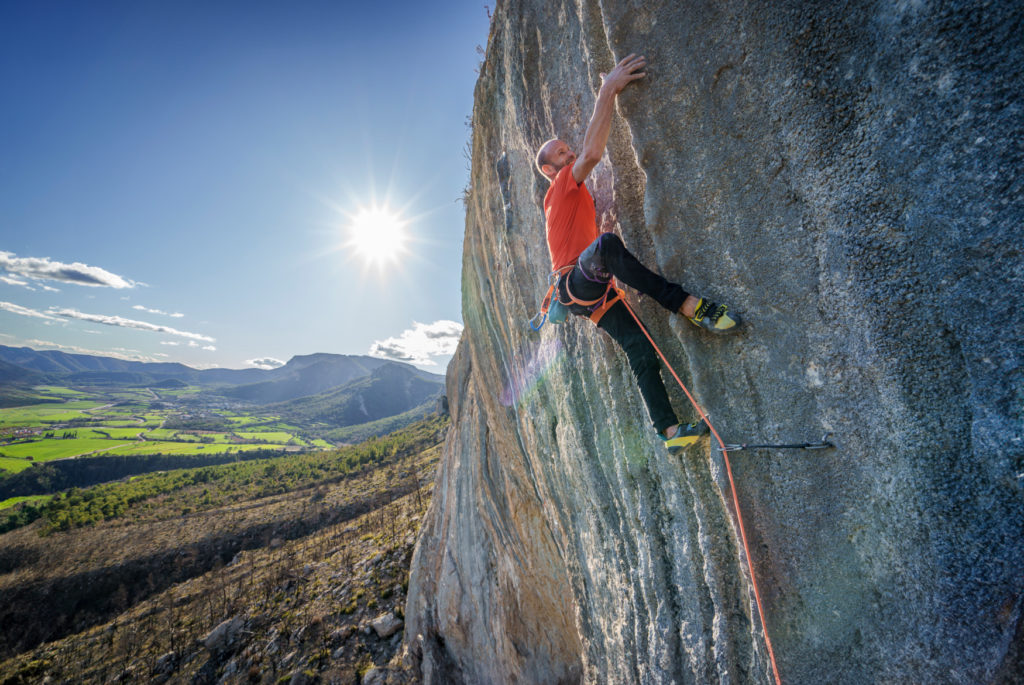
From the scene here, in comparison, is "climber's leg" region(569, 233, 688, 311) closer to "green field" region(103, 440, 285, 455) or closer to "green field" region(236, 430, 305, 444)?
"green field" region(103, 440, 285, 455)

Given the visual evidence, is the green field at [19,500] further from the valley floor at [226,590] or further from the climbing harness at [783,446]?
the climbing harness at [783,446]

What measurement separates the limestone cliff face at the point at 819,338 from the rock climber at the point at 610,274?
16 centimetres

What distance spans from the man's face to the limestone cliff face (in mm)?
341

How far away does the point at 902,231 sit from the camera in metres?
2.04

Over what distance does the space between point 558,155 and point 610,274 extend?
1.40 metres

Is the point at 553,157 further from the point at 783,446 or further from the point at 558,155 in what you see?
the point at 783,446

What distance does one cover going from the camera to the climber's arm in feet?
9.45

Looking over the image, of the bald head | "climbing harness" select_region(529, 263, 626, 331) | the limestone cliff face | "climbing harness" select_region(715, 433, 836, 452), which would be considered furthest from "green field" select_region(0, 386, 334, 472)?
"climbing harness" select_region(715, 433, 836, 452)

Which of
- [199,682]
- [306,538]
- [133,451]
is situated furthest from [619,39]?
[133,451]

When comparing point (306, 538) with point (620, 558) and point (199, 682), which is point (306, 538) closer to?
point (199, 682)

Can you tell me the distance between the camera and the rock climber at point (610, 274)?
2711 millimetres

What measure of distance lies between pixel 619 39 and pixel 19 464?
150 metres

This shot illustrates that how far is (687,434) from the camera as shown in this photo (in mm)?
2684

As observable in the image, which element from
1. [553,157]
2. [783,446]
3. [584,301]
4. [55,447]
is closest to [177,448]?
[55,447]
